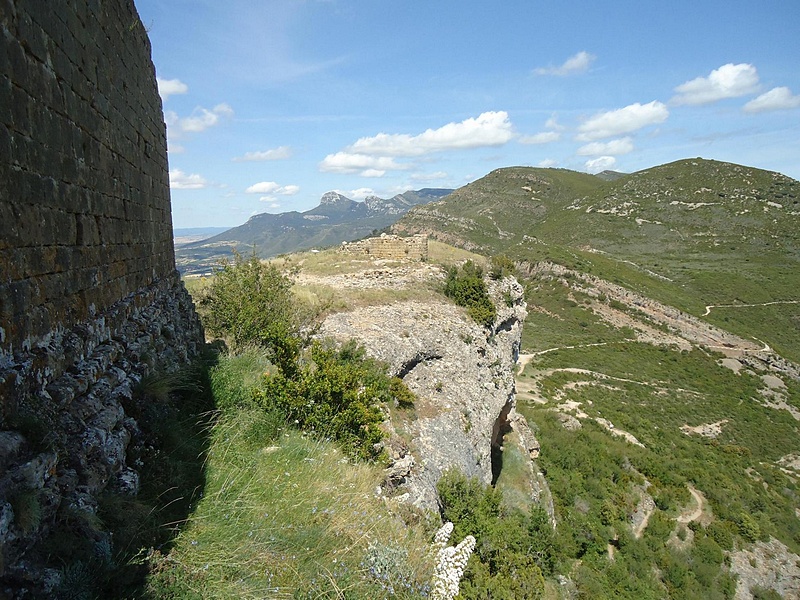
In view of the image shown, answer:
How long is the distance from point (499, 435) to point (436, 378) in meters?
7.98

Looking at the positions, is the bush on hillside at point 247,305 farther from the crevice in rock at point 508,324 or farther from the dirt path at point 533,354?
the dirt path at point 533,354

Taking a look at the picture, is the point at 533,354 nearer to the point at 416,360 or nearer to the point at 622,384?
the point at 622,384

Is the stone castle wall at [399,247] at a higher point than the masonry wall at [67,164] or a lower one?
lower

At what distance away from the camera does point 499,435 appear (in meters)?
18.1

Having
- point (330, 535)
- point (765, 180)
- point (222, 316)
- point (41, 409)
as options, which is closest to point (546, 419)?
point (222, 316)

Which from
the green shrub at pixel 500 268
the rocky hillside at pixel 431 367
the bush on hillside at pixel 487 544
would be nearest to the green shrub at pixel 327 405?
the rocky hillside at pixel 431 367

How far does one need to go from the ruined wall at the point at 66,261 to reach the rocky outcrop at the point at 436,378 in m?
4.57

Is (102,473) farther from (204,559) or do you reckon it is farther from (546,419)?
(546,419)

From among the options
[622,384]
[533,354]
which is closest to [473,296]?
[622,384]

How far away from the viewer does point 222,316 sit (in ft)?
33.6

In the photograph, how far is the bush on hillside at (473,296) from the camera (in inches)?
598

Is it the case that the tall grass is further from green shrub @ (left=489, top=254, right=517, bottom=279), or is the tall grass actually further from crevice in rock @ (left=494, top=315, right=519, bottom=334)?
green shrub @ (left=489, top=254, right=517, bottom=279)

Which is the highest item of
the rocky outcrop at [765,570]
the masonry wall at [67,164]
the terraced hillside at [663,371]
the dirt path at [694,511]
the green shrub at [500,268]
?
the masonry wall at [67,164]

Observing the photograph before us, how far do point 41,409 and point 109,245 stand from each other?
8.07ft
